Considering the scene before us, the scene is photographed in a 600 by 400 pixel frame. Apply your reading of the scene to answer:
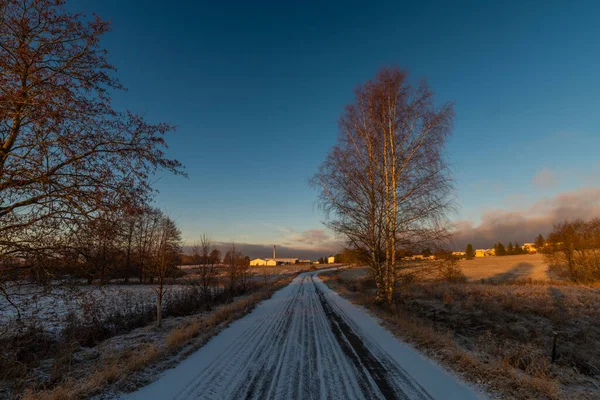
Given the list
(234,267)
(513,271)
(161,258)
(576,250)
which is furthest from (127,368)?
(513,271)

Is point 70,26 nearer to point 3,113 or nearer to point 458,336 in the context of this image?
point 3,113

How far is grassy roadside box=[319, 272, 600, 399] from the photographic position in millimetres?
4957

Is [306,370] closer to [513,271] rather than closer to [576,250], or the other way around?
[576,250]

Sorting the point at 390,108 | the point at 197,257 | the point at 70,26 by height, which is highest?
the point at 390,108

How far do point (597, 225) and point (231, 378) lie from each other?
35573mm

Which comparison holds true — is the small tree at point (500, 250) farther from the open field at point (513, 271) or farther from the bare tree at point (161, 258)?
the bare tree at point (161, 258)

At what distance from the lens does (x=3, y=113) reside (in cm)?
386

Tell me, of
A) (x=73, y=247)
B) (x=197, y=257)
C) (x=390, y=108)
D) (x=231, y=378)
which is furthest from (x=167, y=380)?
(x=197, y=257)

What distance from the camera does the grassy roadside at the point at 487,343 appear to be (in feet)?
16.3

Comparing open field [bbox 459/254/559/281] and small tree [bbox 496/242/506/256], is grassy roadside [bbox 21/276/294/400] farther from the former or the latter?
small tree [bbox 496/242/506/256]

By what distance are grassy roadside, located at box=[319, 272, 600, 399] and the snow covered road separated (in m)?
Answer: 0.61

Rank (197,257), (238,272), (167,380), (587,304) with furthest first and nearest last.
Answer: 1. (238,272)
2. (197,257)
3. (587,304)
4. (167,380)

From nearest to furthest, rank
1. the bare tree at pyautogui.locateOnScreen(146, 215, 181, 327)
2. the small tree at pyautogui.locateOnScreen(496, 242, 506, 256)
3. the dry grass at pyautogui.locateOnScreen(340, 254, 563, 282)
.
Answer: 1. the bare tree at pyautogui.locateOnScreen(146, 215, 181, 327)
2. the dry grass at pyautogui.locateOnScreen(340, 254, 563, 282)
3. the small tree at pyautogui.locateOnScreen(496, 242, 506, 256)

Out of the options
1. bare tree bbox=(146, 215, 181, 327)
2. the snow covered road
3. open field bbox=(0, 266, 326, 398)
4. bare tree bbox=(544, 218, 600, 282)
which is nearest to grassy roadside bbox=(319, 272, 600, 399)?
the snow covered road
